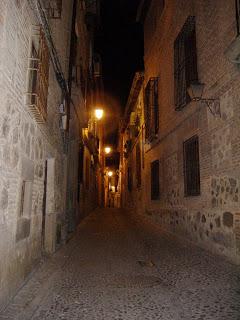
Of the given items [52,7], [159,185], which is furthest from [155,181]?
[52,7]

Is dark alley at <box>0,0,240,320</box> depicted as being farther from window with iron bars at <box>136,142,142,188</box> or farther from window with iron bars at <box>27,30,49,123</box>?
window with iron bars at <box>136,142,142,188</box>

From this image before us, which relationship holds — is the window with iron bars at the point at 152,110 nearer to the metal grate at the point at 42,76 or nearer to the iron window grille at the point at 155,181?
the iron window grille at the point at 155,181

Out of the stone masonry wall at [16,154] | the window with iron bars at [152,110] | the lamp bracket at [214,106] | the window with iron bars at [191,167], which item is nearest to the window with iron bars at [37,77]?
the stone masonry wall at [16,154]

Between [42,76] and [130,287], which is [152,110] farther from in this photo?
[130,287]

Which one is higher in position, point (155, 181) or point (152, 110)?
point (152, 110)

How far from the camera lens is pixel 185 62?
9.01 m

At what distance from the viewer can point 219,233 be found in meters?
6.30

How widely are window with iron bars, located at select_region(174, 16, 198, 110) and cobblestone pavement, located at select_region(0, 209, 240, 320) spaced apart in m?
4.59

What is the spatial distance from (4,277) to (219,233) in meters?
4.49

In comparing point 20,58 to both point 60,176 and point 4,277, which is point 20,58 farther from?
point 60,176

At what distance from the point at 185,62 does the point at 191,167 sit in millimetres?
3210

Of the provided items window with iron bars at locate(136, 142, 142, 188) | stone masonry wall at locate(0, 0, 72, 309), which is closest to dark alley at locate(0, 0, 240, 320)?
stone masonry wall at locate(0, 0, 72, 309)

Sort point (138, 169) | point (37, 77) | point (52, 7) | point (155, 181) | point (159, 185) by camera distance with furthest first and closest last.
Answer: point (138, 169) → point (155, 181) → point (159, 185) → point (52, 7) → point (37, 77)

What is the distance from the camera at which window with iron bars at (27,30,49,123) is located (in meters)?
4.32
